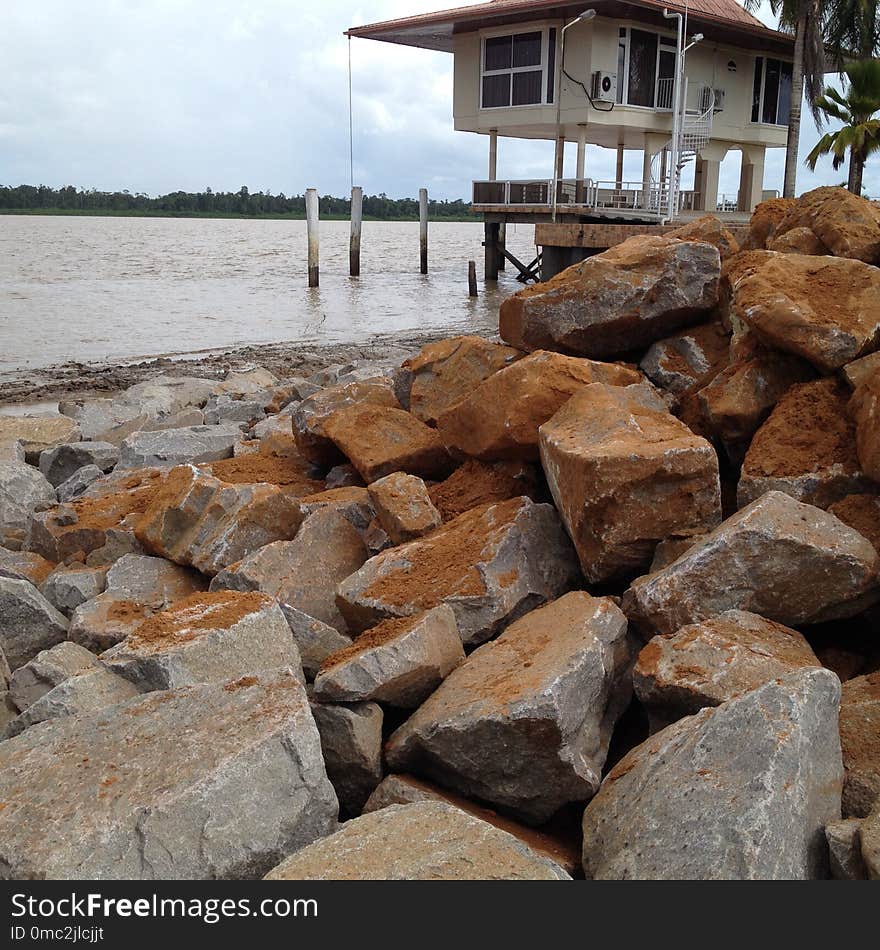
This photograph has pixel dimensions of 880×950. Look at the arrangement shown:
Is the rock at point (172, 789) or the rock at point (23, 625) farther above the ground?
the rock at point (172, 789)

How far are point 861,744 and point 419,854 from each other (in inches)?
62.2

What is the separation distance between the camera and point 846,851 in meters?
2.74

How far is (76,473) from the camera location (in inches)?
Result: 298

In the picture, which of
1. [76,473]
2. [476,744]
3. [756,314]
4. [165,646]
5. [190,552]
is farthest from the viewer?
[76,473]

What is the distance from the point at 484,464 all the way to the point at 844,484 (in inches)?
71.2

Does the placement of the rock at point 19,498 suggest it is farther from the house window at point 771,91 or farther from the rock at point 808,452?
the house window at point 771,91

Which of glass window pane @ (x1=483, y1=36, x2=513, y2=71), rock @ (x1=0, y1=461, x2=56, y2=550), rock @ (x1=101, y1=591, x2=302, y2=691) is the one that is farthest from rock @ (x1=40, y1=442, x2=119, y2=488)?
glass window pane @ (x1=483, y1=36, x2=513, y2=71)

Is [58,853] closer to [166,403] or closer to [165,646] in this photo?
[165,646]

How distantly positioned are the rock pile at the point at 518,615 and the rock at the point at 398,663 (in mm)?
14

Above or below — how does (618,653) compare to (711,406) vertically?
below

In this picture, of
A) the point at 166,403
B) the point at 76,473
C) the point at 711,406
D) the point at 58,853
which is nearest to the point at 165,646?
the point at 58,853

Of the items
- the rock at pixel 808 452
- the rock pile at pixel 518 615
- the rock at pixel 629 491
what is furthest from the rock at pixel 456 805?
the rock at pixel 808 452

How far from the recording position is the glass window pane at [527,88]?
26.2m

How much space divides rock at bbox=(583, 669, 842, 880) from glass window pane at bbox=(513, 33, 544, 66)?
2562 cm
